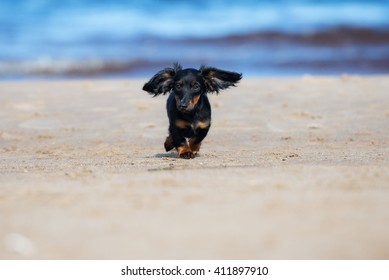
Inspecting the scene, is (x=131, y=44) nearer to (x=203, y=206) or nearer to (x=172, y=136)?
(x=172, y=136)

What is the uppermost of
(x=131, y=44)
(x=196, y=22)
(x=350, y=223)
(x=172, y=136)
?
(x=196, y=22)

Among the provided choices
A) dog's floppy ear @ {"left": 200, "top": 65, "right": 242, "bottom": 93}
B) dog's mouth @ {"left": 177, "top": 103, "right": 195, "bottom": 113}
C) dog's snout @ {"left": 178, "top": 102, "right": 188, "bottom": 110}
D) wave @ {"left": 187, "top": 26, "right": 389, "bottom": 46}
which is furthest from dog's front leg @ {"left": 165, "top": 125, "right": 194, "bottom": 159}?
wave @ {"left": 187, "top": 26, "right": 389, "bottom": 46}

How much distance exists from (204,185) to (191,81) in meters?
2.56

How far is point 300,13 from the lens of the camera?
32.6 metres

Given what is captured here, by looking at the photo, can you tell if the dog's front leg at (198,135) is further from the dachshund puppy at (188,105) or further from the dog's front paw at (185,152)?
the dog's front paw at (185,152)

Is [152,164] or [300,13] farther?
[300,13]

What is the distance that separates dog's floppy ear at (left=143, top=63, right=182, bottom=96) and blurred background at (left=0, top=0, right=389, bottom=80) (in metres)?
8.18

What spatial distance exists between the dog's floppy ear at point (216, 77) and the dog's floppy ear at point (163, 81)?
10.2 inches

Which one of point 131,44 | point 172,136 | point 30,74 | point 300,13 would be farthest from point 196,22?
point 172,136

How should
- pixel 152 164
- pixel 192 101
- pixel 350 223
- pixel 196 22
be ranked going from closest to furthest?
1. pixel 350 223
2. pixel 152 164
3. pixel 192 101
4. pixel 196 22

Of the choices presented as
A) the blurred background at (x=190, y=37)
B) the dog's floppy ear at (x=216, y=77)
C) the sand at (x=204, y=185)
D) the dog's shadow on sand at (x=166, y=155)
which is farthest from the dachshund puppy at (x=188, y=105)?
the blurred background at (x=190, y=37)

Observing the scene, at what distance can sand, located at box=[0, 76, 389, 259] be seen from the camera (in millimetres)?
3393

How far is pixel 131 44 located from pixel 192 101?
59.2 ft

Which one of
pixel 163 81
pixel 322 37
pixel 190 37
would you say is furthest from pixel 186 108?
pixel 190 37
